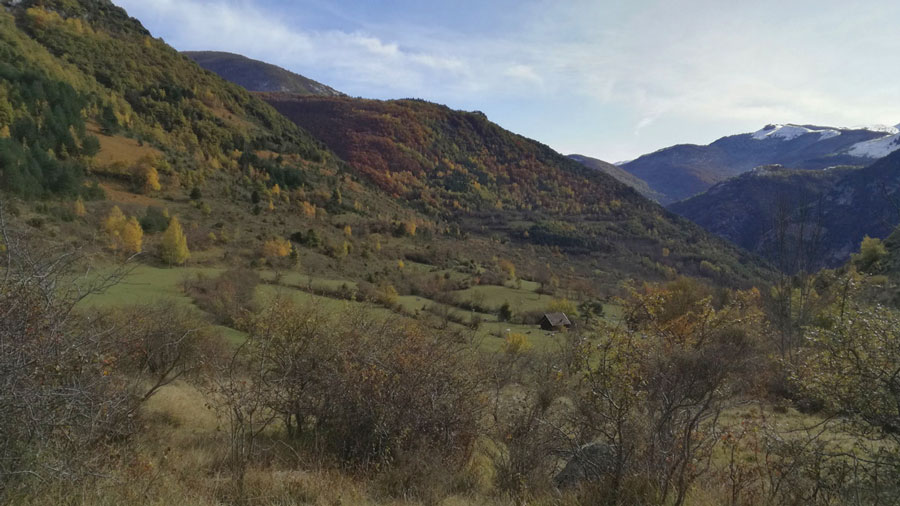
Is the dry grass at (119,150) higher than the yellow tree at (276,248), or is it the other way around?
the dry grass at (119,150)

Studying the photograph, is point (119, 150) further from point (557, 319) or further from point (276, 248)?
point (557, 319)

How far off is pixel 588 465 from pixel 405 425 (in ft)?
8.88

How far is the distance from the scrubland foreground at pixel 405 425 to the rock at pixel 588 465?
0.04 meters

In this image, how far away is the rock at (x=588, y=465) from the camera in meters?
5.23

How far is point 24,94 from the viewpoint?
215ft

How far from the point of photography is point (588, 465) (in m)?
5.59

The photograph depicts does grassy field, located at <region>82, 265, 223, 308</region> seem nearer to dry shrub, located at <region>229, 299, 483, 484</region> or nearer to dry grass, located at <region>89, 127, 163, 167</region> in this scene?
dry shrub, located at <region>229, 299, 483, 484</region>

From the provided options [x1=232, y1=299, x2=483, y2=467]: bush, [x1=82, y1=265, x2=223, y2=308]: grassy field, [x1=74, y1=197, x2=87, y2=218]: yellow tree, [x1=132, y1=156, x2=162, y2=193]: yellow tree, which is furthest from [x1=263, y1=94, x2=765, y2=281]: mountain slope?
[x1=232, y1=299, x2=483, y2=467]: bush

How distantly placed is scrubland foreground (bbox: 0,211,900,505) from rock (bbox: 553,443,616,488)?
0.12ft

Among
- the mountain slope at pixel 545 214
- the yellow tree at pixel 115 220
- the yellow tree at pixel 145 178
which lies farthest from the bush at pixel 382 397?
the mountain slope at pixel 545 214

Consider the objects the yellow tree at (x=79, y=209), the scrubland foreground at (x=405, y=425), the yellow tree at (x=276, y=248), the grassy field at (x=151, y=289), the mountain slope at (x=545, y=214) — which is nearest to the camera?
the scrubland foreground at (x=405, y=425)

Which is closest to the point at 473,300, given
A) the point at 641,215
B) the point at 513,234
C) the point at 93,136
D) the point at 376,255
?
the point at 376,255

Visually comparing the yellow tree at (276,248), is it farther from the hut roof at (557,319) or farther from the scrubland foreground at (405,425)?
the scrubland foreground at (405,425)

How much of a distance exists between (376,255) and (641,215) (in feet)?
447
